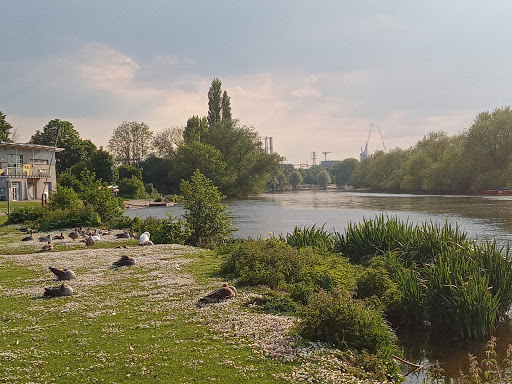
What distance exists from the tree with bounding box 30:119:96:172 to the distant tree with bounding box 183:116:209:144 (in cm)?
2076

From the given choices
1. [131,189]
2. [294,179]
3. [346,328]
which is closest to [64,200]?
[346,328]

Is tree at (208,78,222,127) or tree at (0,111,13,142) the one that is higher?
tree at (208,78,222,127)

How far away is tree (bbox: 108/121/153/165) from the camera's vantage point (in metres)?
108

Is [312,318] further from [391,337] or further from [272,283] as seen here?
[272,283]

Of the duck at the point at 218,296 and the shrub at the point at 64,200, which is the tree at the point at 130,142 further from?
the duck at the point at 218,296

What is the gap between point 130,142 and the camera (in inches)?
4316

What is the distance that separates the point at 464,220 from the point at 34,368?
32890mm

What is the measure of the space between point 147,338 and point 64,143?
8242cm

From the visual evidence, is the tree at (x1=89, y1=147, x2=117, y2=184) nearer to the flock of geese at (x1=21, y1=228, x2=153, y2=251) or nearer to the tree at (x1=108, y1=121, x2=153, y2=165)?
the tree at (x1=108, y1=121, x2=153, y2=165)

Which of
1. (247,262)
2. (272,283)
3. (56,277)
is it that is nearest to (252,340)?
(272,283)

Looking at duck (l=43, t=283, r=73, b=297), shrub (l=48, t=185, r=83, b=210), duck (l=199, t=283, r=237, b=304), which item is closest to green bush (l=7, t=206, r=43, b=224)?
shrub (l=48, t=185, r=83, b=210)

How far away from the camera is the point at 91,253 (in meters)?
16.6

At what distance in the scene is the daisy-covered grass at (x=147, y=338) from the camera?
617cm

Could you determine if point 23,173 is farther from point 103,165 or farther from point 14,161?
point 103,165
